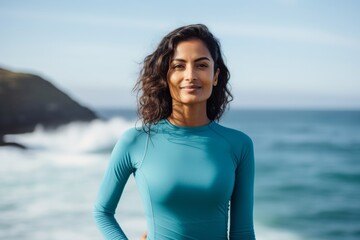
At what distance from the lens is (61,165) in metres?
20.5

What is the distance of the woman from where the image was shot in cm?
183

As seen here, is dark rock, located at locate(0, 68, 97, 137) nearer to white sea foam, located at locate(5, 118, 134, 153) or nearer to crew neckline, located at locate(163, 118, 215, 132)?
white sea foam, located at locate(5, 118, 134, 153)

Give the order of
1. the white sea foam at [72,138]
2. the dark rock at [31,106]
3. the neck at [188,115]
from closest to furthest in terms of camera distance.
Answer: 1. the neck at [188,115]
2. the white sea foam at [72,138]
3. the dark rock at [31,106]

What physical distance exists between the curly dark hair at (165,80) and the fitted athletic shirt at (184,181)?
0.29ft

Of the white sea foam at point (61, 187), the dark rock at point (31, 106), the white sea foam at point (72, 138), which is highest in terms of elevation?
the dark rock at point (31, 106)

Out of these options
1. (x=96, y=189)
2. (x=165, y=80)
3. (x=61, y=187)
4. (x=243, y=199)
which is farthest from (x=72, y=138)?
(x=243, y=199)

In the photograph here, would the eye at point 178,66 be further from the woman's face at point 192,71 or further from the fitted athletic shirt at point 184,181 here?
the fitted athletic shirt at point 184,181

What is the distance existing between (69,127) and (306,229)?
11806mm

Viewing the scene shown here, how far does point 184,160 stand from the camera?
73.7 inches

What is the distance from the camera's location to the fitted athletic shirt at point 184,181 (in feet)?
6.00

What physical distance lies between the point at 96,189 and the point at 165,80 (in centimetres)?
1577

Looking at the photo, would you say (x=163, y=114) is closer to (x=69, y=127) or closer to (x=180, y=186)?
(x=180, y=186)

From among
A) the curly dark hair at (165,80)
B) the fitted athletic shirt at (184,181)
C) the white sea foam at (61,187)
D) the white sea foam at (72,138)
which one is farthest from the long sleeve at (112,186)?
the white sea foam at (72,138)

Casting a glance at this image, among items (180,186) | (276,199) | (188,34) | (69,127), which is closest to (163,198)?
(180,186)
